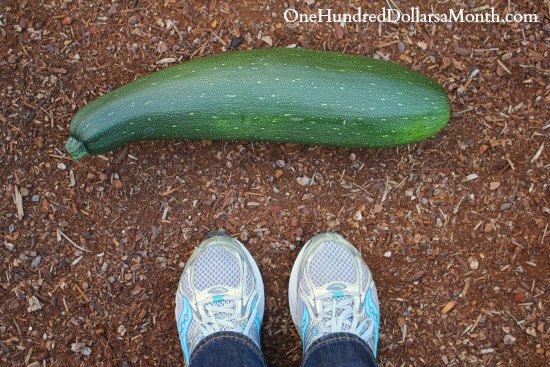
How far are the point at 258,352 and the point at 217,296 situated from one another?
0.35 metres

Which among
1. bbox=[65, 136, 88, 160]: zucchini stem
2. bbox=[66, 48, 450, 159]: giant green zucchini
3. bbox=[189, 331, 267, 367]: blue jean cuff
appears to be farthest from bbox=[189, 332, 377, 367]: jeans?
bbox=[65, 136, 88, 160]: zucchini stem

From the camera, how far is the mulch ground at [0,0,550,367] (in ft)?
8.44

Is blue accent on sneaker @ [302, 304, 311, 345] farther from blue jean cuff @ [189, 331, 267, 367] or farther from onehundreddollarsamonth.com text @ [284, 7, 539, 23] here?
onehundreddollarsamonth.com text @ [284, 7, 539, 23]

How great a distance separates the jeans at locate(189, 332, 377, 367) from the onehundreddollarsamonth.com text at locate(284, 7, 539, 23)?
1.68m

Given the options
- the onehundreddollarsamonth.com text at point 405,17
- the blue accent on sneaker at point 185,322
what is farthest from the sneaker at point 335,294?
the onehundreddollarsamonth.com text at point 405,17

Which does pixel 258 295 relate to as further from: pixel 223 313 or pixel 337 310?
pixel 337 310

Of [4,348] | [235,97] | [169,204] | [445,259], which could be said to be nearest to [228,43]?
[235,97]

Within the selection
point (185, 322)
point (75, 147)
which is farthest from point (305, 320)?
point (75, 147)

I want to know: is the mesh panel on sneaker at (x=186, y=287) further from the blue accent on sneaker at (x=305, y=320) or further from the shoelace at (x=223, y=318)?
the blue accent on sneaker at (x=305, y=320)

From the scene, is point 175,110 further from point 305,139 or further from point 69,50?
point 69,50

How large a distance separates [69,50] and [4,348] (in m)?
1.69

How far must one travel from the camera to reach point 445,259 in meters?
Answer: 2.58

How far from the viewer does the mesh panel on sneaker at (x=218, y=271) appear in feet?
8.12

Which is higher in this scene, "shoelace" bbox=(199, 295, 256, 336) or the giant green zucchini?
the giant green zucchini
